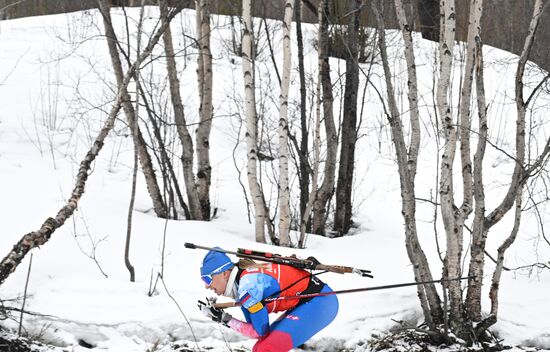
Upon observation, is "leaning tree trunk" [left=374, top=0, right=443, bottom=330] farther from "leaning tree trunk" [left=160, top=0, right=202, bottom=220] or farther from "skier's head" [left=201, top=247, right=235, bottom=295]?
"leaning tree trunk" [left=160, top=0, right=202, bottom=220]

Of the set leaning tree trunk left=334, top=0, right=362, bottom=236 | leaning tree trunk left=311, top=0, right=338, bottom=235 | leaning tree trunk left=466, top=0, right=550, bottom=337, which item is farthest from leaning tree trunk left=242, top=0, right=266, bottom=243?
leaning tree trunk left=466, top=0, right=550, bottom=337

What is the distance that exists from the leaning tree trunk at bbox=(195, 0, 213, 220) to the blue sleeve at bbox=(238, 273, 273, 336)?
401cm

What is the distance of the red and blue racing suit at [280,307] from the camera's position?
15.0 feet

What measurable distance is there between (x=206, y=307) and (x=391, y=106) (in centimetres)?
246

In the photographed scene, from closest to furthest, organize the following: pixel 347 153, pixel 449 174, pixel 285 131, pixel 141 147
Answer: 1. pixel 449 174
2. pixel 285 131
3. pixel 141 147
4. pixel 347 153

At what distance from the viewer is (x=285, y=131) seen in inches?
316

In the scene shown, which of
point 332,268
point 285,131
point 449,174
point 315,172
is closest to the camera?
point 332,268

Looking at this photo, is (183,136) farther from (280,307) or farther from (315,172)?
(280,307)

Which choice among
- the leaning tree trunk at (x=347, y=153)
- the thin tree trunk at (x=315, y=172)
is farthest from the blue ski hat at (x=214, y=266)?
the leaning tree trunk at (x=347, y=153)

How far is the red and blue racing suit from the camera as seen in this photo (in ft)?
15.0

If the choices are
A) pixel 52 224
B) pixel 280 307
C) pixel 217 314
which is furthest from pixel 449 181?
pixel 52 224

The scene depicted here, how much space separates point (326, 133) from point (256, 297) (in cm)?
471

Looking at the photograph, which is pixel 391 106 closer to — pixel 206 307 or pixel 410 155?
pixel 410 155

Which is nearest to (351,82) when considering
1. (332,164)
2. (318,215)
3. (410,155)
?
(332,164)
